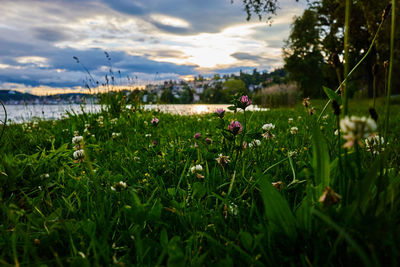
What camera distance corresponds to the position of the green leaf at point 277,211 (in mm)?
1035

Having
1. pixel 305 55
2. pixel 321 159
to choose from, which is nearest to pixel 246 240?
pixel 321 159

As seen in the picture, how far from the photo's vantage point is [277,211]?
1.05 m

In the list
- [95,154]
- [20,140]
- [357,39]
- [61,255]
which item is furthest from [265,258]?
[357,39]

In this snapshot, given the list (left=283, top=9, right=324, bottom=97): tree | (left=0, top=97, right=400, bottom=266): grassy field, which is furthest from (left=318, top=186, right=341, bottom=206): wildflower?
(left=283, top=9, right=324, bottom=97): tree

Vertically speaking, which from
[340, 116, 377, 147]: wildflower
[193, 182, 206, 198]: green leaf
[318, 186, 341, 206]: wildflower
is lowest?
[193, 182, 206, 198]: green leaf

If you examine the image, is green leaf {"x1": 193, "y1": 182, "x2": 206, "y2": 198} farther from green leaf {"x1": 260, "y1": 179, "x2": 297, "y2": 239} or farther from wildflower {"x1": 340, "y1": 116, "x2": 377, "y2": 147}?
wildflower {"x1": 340, "y1": 116, "x2": 377, "y2": 147}

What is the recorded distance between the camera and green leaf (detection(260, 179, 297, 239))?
1035 millimetres

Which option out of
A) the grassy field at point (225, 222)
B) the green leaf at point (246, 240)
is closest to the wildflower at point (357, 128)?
the grassy field at point (225, 222)

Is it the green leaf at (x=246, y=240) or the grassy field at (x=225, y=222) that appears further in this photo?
the green leaf at (x=246, y=240)

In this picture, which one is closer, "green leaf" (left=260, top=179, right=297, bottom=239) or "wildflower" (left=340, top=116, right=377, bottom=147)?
"wildflower" (left=340, top=116, right=377, bottom=147)

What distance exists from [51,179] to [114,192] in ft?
2.22

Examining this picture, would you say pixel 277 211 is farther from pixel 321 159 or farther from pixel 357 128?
pixel 357 128

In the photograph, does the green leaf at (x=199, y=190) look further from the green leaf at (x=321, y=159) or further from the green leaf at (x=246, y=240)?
the green leaf at (x=321, y=159)

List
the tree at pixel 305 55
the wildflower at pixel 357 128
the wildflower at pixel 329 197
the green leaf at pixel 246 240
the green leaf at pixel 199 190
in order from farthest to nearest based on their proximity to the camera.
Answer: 1. the tree at pixel 305 55
2. the green leaf at pixel 199 190
3. the green leaf at pixel 246 240
4. the wildflower at pixel 329 197
5. the wildflower at pixel 357 128
